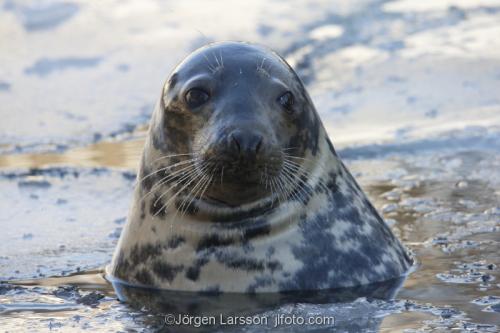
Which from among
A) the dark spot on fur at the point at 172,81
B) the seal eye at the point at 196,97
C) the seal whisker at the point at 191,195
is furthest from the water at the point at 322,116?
the dark spot on fur at the point at 172,81

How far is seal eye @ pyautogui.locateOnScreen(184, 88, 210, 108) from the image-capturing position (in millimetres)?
4441

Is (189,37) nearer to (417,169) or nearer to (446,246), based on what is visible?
(417,169)

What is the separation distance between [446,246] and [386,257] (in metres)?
0.52

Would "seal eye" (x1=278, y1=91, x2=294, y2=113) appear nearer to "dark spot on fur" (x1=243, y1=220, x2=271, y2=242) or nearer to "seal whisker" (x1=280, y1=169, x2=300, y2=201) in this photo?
"seal whisker" (x1=280, y1=169, x2=300, y2=201)

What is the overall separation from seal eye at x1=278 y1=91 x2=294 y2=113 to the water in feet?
2.51

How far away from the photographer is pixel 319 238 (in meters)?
4.51

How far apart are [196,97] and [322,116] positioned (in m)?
4.18

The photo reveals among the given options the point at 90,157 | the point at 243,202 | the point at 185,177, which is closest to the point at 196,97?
the point at 185,177

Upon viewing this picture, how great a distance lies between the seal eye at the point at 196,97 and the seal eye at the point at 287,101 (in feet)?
0.94

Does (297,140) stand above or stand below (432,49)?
above

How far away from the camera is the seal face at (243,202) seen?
4.36 meters

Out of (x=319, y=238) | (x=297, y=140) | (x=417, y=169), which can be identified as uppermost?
(x=297, y=140)

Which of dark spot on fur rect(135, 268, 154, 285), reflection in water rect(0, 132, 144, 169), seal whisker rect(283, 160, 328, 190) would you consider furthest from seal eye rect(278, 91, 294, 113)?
reflection in water rect(0, 132, 144, 169)

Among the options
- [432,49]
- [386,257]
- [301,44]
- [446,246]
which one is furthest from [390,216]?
[301,44]
